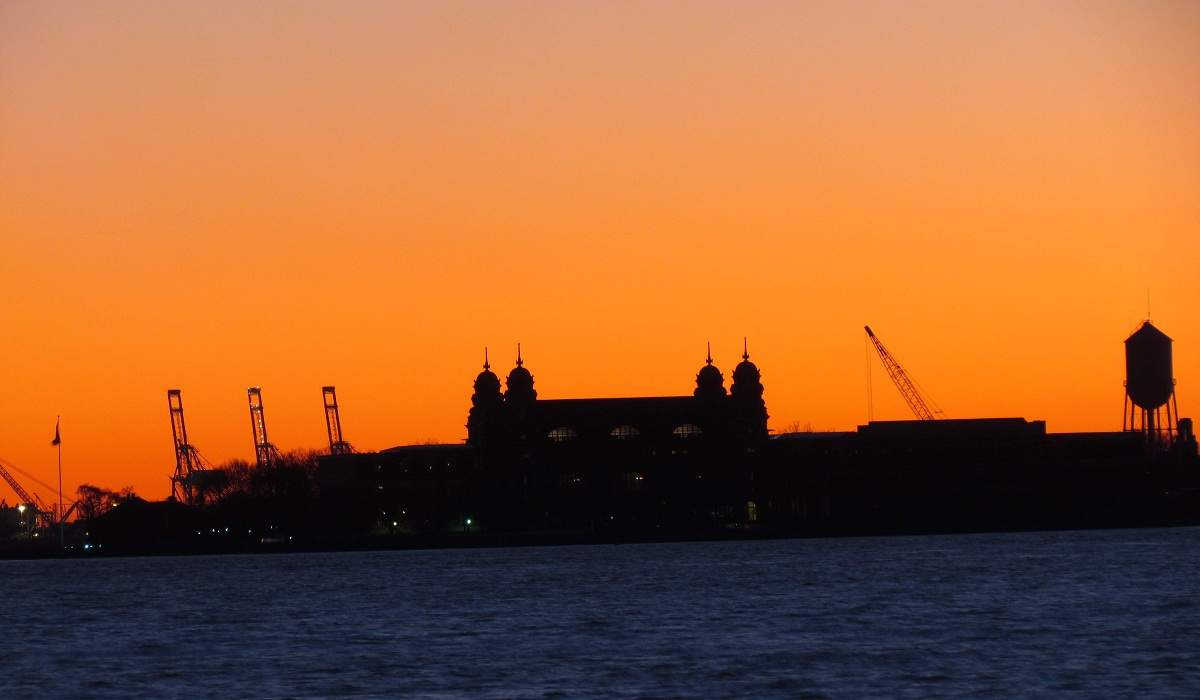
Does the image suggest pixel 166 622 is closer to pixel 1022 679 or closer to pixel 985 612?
pixel 985 612

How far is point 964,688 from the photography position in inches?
2621

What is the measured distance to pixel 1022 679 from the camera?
69.0 metres

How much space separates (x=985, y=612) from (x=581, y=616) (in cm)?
1921

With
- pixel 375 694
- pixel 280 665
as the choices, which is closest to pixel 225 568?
pixel 280 665

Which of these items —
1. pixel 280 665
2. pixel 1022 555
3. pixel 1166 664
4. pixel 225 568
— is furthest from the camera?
pixel 225 568

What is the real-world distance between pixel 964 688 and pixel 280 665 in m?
26.4

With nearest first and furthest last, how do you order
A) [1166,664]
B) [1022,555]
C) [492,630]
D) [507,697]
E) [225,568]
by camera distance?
[507,697]
[1166,664]
[492,630]
[1022,555]
[225,568]

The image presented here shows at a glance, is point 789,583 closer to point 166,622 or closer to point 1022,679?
point 166,622

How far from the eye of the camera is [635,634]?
9000 cm

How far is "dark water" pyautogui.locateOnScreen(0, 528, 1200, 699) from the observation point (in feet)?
230

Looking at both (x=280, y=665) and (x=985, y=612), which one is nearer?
(x=280, y=665)

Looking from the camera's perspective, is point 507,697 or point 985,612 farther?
point 985,612

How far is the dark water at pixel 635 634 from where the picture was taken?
70.1 metres

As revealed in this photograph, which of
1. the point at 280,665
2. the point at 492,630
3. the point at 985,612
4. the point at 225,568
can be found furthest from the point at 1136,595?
the point at 225,568
